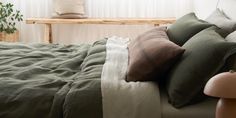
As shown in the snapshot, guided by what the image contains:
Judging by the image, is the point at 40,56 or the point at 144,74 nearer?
the point at 144,74

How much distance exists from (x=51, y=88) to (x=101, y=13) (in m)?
3.02

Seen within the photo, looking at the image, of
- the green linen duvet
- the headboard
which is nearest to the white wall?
the headboard

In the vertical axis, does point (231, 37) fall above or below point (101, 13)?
below

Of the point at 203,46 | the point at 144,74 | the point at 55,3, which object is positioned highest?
the point at 55,3

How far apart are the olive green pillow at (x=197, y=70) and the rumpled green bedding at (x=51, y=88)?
33cm

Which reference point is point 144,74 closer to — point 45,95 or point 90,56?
point 45,95

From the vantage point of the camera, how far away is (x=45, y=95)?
154cm

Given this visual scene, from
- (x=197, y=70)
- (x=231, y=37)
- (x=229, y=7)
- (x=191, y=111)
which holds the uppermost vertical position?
(x=229, y=7)

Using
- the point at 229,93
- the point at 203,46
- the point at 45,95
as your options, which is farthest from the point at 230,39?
the point at 45,95

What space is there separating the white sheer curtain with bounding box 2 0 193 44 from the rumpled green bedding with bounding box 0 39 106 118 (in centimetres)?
241

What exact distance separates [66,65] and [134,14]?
261cm

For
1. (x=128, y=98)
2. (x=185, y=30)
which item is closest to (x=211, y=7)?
(x=185, y=30)

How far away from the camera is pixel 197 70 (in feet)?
4.91

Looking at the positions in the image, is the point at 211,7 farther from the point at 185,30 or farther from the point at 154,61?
the point at 154,61
